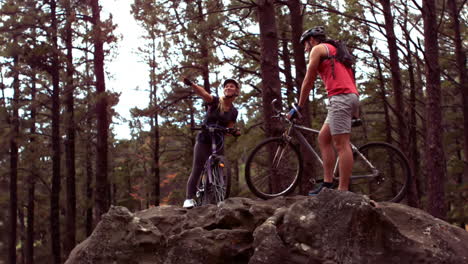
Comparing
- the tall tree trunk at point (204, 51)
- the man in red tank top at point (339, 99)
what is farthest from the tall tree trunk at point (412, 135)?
the tall tree trunk at point (204, 51)

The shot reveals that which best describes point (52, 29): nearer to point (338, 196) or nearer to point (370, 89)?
point (370, 89)

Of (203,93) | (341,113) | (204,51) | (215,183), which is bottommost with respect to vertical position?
(215,183)

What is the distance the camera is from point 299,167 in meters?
6.04

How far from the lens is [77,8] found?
1603 centimetres

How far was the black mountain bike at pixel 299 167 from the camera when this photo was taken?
5.65 metres

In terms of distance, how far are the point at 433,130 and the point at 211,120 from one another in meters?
4.23

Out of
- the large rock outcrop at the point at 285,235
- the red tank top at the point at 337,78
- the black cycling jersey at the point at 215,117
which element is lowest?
the large rock outcrop at the point at 285,235

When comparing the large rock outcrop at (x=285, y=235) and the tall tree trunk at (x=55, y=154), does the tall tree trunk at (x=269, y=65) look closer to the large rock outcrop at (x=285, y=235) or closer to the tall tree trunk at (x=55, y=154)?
the large rock outcrop at (x=285, y=235)

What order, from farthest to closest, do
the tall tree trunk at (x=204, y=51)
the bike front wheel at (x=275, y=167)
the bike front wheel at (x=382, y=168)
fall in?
the tall tree trunk at (x=204, y=51)
the bike front wheel at (x=275, y=167)
the bike front wheel at (x=382, y=168)

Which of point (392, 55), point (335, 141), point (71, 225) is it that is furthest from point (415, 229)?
point (71, 225)

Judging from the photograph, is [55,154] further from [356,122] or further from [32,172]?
[356,122]

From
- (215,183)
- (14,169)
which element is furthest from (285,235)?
(14,169)

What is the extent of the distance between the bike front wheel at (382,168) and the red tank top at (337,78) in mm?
1084

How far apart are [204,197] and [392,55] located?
8.16 m
